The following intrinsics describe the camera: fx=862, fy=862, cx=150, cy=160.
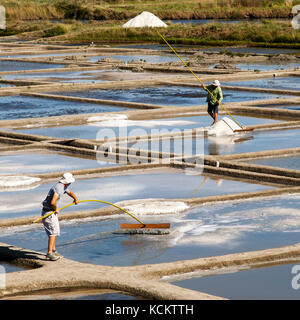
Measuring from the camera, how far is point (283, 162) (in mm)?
15172

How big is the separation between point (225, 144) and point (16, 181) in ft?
17.0

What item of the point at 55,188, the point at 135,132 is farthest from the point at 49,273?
the point at 135,132

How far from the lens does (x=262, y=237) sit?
33.8 feet

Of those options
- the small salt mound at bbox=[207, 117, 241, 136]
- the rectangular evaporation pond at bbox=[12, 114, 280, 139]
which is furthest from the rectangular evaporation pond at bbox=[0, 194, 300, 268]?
the rectangular evaporation pond at bbox=[12, 114, 280, 139]

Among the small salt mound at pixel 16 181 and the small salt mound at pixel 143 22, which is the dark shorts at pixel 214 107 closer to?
the small salt mound at pixel 16 181

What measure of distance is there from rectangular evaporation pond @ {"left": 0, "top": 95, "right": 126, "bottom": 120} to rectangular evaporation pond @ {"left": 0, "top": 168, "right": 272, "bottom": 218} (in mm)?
8463

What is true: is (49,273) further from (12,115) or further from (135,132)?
(12,115)

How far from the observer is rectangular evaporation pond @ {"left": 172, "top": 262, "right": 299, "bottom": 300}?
324 inches

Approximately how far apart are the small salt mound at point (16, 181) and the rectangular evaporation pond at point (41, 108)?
314 inches

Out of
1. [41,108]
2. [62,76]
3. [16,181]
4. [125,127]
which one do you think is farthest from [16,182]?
[62,76]

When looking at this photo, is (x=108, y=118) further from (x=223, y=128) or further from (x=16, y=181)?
(x=16, y=181)

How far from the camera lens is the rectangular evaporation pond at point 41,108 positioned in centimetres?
2228

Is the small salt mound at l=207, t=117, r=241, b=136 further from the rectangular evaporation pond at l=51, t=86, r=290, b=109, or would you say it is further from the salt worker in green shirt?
the rectangular evaporation pond at l=51, t=86, r=290, b=109

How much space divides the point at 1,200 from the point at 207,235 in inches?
137
